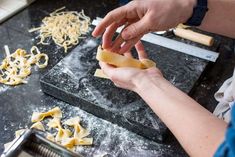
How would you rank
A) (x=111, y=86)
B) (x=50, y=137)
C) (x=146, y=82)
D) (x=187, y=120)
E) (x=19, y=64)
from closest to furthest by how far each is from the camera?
(x=187, y=120) → (x=146, y=82) → (x=50, y=137) → (x=111, y=86) → (x=19, y=64)

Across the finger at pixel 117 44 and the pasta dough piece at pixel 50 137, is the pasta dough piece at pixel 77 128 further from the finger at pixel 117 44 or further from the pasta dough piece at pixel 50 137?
the finger at pixel 117 44

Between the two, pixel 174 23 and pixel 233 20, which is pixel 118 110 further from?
pixel 233 20

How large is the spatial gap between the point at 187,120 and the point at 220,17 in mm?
344

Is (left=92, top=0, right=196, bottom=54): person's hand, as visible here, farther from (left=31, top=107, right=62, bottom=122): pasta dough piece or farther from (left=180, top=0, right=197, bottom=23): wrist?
(left=31, top=107, right=62, bottom=122): pasta dough piece

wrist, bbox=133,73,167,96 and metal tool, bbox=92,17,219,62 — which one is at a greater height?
wrist, bbox=133,73,167,96

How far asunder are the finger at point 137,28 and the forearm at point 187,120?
157mm

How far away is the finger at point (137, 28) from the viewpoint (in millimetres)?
771

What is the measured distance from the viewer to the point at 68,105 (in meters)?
0.87

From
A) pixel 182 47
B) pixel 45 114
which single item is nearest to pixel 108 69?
pixel 45 114

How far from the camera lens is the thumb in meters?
0.77

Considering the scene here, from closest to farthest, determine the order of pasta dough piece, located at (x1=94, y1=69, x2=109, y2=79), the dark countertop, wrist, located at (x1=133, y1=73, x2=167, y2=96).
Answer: wrist, located at (x1=133, y1=73, x2=167, y2=96)
the dark countertop
pasta dough piece, located at (x1=94, y1=69, x2=109, y2=79)

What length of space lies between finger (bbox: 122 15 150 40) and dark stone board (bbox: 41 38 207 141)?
0.16 m

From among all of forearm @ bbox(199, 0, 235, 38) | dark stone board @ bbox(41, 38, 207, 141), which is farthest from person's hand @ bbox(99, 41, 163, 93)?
forearm @ bbox(199, 0, 235, 38)

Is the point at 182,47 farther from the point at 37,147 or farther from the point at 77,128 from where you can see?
the point at 37,147
